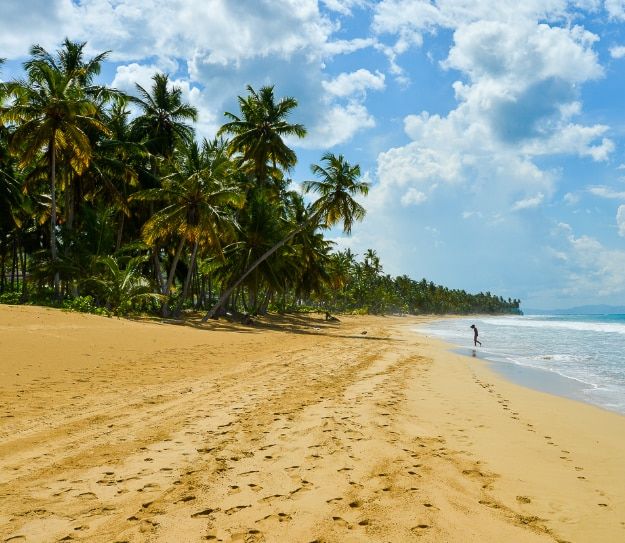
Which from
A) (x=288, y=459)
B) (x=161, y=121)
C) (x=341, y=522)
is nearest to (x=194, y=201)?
(x=161, y=121)

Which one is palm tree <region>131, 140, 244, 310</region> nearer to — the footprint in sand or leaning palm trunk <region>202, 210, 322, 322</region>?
leaning palm trunk <region>202, 210, 322, 322</region>

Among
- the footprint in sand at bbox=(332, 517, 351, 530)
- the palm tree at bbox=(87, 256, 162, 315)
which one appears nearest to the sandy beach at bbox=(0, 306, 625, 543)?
the footprint in sand at bbox=(332, 517, 351, 530)

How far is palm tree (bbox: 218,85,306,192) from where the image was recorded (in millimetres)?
32344

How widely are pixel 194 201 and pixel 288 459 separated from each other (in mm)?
21340

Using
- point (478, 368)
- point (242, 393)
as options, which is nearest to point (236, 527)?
point (242, 393)

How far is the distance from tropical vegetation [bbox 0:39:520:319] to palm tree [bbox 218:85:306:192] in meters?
0.09

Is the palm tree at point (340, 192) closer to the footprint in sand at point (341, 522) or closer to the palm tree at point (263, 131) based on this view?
the palm tree at point (263, 131)

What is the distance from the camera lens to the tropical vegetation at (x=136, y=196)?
21.6 metres

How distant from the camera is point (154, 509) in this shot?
3459 millimetres

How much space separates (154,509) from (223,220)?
22.1 meters

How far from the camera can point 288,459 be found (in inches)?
184

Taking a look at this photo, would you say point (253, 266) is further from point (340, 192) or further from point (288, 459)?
point (288, 459)

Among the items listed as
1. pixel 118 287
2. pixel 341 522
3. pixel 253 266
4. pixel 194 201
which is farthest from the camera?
pixel 253 266

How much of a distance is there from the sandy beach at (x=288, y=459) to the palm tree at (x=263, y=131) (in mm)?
25047
